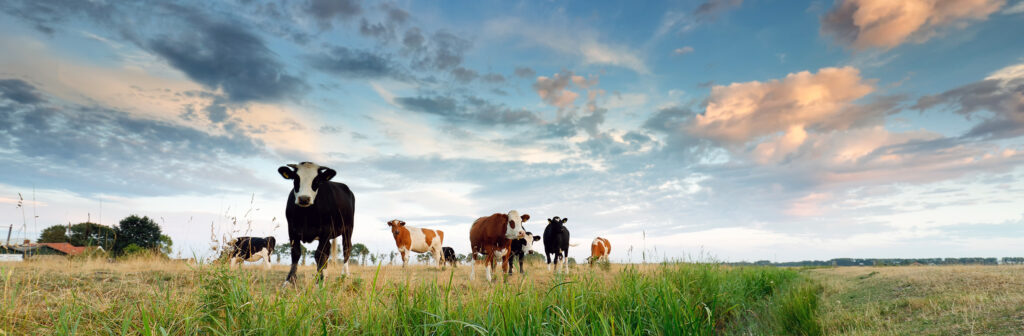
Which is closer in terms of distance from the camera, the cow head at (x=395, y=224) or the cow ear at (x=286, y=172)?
the cow ear at (x=286, y=172)

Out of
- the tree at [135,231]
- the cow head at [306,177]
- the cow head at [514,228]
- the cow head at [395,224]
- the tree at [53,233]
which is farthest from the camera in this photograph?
the tree at [53,233]

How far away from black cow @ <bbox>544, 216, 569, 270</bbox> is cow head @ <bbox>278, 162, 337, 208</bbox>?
9.33m

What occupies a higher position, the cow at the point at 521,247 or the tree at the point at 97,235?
the tree at the point at 97,235

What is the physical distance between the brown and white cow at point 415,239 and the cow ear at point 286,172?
6690 mm

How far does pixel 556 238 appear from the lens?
17.2 metres

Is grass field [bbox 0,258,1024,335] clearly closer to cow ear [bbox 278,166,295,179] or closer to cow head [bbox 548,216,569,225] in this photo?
cow ear [bbox 278,166,295,179]

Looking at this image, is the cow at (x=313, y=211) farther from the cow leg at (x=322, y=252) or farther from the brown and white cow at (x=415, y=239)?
the brown and white cow at (x=415, y=239)

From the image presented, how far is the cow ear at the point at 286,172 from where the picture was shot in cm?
957

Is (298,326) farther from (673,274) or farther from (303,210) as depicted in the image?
(673,274)

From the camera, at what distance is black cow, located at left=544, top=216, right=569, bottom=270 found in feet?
56.6

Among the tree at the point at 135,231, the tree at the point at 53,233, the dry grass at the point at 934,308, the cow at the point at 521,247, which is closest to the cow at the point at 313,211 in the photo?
the cow at the point at 521,247

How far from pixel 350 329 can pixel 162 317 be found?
5.78ft

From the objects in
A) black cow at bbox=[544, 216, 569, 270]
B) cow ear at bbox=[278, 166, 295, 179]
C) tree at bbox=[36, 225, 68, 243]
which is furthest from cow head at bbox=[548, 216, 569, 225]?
tree at bbox=[36, 225, 68, 243]

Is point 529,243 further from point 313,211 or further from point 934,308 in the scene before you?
point 934,308
